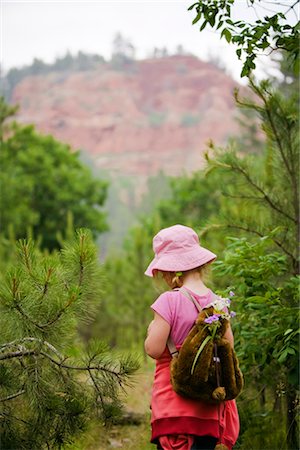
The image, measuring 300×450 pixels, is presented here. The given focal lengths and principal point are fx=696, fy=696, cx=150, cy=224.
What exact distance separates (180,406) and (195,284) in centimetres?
54

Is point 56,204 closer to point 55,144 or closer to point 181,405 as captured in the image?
point 55,144

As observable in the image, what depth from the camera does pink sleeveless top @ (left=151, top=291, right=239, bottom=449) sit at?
2920mm

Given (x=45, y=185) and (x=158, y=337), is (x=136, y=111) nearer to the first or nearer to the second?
(x=45, y=185)

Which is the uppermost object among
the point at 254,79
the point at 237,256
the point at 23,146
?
the point at 23,146

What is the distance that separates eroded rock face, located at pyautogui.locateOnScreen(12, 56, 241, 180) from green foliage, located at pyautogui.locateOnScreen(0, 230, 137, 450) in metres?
103

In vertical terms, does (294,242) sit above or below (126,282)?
above

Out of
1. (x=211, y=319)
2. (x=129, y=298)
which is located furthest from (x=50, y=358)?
(x=129, y=298)

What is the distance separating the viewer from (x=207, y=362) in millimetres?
2846

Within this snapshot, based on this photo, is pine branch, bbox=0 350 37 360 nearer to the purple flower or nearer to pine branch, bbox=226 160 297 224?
the purple flower

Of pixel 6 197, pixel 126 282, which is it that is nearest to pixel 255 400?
pixel 126 282

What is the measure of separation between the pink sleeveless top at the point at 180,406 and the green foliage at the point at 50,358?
1.06ft

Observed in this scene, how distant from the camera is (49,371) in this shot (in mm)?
3207

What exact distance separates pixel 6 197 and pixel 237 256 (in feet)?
61.3

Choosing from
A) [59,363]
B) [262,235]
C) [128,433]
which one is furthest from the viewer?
[128,433]
